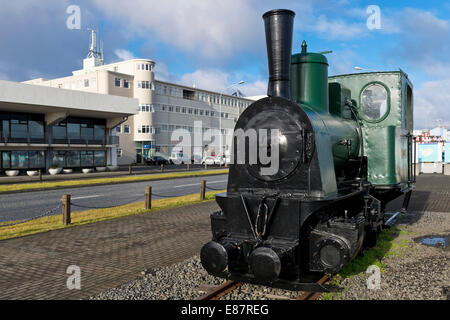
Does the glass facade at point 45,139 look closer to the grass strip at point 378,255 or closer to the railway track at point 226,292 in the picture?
the railway track at point 226,292

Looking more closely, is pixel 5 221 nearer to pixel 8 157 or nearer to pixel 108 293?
pixel 108 293

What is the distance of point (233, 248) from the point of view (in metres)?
5.14

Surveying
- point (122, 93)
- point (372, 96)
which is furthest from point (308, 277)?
point (122, 93)

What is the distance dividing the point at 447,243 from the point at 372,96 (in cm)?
374

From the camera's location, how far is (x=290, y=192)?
5383 millimetres

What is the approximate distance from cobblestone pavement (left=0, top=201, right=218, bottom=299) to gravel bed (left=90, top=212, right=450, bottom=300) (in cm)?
44

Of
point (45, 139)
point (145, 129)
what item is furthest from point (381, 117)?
point (145, 129)

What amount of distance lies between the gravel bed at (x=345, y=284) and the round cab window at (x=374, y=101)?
115 inches

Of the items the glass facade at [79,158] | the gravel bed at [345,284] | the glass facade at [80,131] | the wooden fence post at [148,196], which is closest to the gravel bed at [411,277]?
the gravel bed at [345,284]

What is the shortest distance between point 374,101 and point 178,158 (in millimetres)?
51135

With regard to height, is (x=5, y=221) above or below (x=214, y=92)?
below

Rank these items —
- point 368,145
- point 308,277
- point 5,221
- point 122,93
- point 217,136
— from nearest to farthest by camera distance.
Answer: point 308,277 < point 368,145 < point 5,221 < point 122,93 < point 217,136

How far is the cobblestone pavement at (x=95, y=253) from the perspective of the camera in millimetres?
5749
